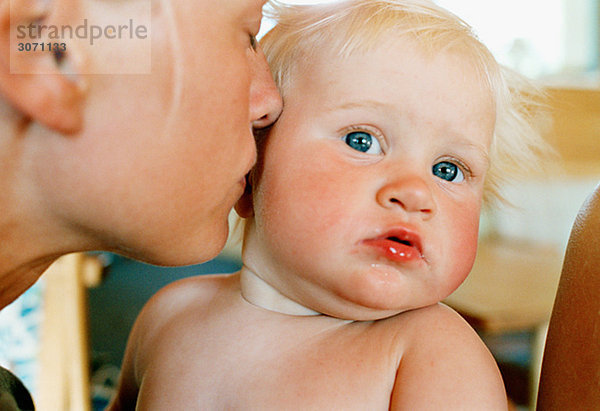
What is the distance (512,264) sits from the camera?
2.55 m

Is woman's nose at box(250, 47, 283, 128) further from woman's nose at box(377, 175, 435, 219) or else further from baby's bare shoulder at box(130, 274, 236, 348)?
baby's bare shoulder at box(130, 274, 236, 348)

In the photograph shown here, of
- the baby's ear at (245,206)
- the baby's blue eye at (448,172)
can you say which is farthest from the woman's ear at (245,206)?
the baby's blue eye at (448,172)

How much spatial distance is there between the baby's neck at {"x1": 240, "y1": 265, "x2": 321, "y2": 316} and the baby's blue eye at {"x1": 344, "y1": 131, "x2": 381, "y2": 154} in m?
0.19

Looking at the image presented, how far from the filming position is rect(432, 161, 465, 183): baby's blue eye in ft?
2.52

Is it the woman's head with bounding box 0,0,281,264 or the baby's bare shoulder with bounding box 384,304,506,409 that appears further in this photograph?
the baby's bare shoulder with bounding box 384,304,506,409

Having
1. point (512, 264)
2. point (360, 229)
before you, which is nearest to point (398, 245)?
point (360, 229)

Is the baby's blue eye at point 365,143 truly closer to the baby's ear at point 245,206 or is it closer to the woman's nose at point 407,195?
the woman's nose at point 407,195

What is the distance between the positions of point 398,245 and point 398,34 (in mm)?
233

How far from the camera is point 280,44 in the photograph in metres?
0.84

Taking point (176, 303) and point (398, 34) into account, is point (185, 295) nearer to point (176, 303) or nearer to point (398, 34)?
point (176, 303)

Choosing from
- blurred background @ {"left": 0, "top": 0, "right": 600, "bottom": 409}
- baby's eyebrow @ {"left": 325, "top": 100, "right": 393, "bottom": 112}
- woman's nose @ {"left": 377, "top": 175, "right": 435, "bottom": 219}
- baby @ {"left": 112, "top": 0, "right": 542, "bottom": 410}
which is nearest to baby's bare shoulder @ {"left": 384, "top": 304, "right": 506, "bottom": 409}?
baby @ {"left": 112, "top": 0, "right": 542, "bottom": 410}

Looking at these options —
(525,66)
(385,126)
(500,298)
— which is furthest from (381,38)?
(525,66)

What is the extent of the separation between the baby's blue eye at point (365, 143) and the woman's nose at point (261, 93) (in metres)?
0.09

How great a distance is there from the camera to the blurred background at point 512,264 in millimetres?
1545
